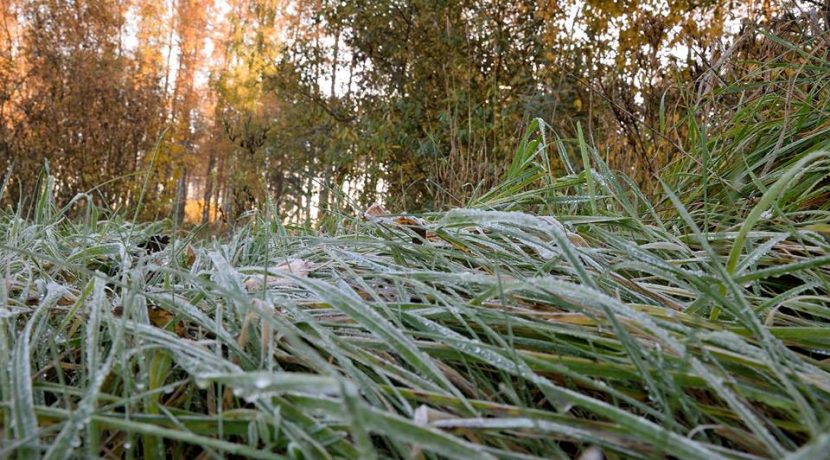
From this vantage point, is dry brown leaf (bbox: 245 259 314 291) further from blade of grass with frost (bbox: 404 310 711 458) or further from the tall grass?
blade of grass with frost (bbox: 404 310 711 458)

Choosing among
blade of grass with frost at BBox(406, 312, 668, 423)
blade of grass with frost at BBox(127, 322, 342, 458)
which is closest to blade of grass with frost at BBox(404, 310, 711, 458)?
blade of grass with frost at BBox(406, 312, 668, 423)

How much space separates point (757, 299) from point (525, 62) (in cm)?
375

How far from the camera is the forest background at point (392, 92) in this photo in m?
2.39

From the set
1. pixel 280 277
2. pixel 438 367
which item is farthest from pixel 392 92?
pixel 438 367

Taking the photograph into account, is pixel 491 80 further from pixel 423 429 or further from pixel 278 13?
pixel 278 13

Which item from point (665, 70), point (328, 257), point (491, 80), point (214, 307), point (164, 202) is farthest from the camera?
point (164, 202)

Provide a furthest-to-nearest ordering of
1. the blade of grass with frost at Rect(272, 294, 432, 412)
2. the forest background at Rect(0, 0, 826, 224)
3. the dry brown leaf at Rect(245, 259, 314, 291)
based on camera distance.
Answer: the forest background at Rect(0, 0, 826, 224) < the dry brown leaf at Rect(245, 259, 314, 291) < the blade of grass with frost at Rect(272, 294, 432, 412)

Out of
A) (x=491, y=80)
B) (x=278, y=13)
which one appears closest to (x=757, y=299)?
(x=491, y=80)

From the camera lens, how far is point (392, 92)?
5078mm

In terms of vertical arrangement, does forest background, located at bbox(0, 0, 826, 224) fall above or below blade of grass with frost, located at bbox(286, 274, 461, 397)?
above

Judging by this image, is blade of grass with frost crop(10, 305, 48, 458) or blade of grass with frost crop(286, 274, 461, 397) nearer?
blade of grass with frost crop(10, 305, 48, 458)

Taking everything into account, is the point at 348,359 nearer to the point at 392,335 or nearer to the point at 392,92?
the point at 392,335

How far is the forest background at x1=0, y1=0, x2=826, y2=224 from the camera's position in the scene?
2.39 metres

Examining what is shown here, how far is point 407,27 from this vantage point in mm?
4867
